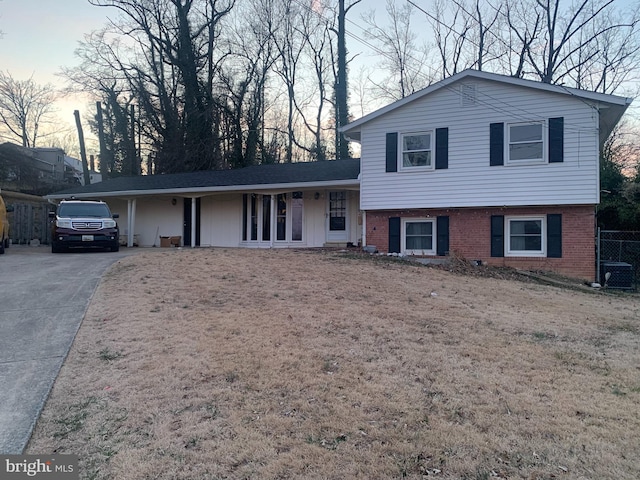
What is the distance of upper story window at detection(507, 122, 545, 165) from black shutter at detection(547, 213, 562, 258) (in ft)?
5.65

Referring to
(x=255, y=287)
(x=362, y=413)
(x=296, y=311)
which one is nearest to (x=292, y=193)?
(x=255, y=287)

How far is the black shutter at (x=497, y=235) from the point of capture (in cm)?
1285

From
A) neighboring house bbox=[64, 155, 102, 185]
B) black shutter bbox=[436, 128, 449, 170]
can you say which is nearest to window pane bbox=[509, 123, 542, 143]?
black shutter bbox=[436, 128, 449, 170]

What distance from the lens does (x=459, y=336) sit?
5.48 metres

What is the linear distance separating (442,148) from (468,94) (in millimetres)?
1777

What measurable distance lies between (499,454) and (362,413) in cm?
101

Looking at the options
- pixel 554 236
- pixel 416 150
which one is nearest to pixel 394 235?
pixel 416 150

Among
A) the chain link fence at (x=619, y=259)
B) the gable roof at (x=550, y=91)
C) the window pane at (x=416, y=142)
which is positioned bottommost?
the chain link fence at (x=619, y=259)

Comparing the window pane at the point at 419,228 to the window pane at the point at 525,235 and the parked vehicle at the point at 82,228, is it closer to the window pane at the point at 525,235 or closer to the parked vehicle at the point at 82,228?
the window pane at the point at 525,235

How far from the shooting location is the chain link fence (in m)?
12.0

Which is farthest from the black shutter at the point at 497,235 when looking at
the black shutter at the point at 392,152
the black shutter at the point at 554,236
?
the black shutter at the point at 392,152

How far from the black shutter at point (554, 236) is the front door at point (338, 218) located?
257 inches

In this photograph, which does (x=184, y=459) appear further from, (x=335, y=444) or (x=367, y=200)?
(x=367, y=200)

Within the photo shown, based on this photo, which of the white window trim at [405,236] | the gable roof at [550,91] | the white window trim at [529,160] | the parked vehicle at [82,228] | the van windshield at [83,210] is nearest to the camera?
the gable roof at [550,91]
